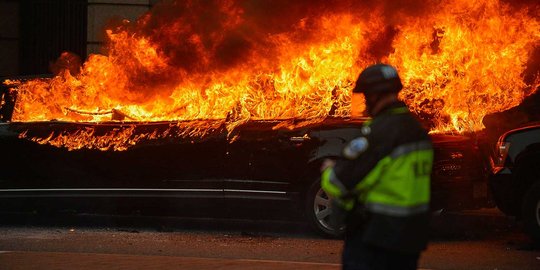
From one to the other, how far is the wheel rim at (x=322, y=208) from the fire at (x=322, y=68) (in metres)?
1.28

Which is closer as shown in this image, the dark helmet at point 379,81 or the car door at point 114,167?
the dark helmet at point 379,81

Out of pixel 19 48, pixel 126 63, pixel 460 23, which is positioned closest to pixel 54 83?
pixel 126 63

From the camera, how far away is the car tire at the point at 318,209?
9094 millimetres

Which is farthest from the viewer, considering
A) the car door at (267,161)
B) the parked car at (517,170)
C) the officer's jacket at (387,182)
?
the car door at (267,161)

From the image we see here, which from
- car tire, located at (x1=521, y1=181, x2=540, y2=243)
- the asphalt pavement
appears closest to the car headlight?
car tire, located at (x1=521, y1=181, x2=540, y2=243)

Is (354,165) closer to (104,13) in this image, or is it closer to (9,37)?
(104,13)

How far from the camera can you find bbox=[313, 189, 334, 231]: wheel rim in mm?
9109

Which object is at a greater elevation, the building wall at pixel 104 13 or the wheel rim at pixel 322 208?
the building wall at pixel 104 13

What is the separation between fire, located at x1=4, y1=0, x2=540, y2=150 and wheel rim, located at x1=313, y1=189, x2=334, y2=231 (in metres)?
1.28

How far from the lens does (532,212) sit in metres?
8.41

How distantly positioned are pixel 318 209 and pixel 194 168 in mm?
1449

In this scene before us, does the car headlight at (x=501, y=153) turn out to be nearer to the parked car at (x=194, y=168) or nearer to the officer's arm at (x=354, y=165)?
the parked car at (x=194, y=168)

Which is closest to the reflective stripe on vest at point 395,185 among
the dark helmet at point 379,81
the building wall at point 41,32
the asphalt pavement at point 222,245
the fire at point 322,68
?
the dark helmet at point 379,81

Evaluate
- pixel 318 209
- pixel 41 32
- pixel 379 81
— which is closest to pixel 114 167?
pixel 318 209
